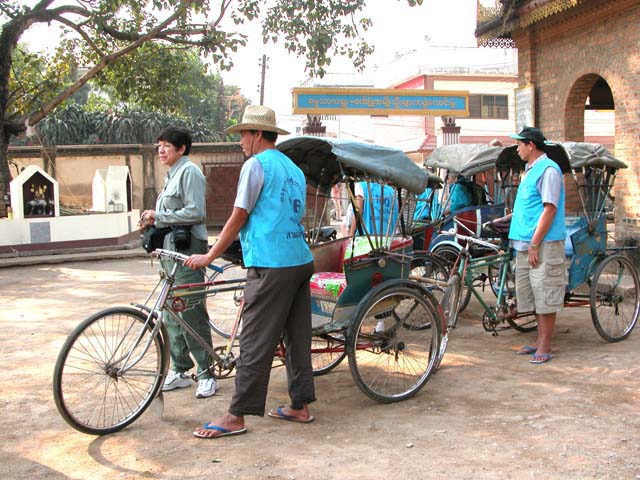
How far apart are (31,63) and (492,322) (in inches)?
549

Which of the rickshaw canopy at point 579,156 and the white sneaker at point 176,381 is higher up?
the rickshaw canopy at point 579,156

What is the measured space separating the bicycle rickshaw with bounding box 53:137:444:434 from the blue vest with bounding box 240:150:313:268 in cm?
53

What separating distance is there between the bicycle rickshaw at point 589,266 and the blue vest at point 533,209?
41 cm

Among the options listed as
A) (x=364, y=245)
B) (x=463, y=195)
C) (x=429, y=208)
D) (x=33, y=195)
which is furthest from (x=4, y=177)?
(x=364, y=245)

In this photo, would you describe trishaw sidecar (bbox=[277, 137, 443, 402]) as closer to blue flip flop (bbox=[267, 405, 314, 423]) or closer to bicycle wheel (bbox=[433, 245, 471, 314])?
blue flip flop (bbox=[267, 405, 314, 423])

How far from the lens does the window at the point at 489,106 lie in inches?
1366

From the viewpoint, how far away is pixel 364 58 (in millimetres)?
15422

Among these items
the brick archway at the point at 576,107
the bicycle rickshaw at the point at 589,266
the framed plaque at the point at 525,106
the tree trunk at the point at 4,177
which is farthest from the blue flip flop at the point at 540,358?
the tree trunk at the point at 4,177

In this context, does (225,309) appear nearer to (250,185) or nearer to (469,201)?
(469,201)

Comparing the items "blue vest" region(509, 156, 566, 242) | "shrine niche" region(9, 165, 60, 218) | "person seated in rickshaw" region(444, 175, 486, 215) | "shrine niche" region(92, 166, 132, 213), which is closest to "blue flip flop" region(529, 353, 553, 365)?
"blue vest" region(509, 156, 566, 242)

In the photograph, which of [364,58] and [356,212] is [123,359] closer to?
[356,212]

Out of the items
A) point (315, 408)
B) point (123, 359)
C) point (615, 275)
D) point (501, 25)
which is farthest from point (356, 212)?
point (501, 25)

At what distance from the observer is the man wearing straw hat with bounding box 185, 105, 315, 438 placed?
4.11 metres

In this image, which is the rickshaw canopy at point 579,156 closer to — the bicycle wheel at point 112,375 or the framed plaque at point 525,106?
the bicycle wheel at point 112,375
